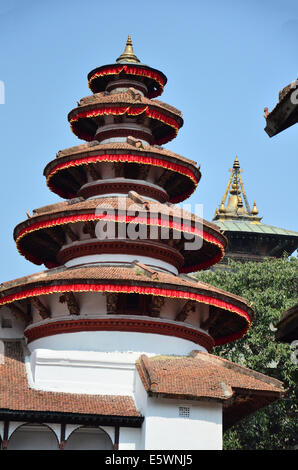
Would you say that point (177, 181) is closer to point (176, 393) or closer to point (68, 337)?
point (68, 337)

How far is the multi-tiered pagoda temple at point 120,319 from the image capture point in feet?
57.0

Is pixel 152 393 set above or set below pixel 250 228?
below

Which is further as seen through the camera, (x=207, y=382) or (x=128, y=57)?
(x=128, y=57)

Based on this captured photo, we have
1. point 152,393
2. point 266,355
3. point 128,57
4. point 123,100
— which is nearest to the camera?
point 152,393

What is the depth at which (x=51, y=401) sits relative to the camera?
17625mm

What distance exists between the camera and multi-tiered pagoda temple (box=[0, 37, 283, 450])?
1736 cm

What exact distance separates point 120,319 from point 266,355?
43.6 ft

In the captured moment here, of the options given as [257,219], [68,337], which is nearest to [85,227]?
[68,337]

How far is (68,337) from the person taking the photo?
1939 centimetres

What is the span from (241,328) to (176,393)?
5634 mm

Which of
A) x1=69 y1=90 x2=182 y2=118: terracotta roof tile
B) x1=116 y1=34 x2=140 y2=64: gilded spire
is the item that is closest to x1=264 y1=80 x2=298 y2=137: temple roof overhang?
x1=69 y1=90 x2=182 y2=118: terracotta roof tile

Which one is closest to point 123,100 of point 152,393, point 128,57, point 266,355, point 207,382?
point 128,57

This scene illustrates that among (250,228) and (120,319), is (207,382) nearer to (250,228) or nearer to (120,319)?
(120,319)
